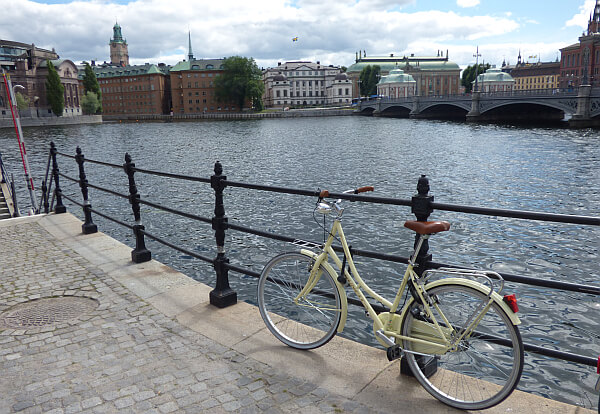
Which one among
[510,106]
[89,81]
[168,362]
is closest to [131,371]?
[168,362]

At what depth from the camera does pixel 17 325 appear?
5.36m

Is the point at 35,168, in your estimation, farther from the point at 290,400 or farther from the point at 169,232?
the point at 290,400

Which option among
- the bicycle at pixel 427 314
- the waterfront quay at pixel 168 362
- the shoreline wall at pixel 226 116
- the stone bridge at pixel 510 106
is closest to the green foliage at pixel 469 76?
the shoreline wall at pixel 226 116

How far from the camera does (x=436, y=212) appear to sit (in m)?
20.6

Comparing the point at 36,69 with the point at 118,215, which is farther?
the point at 36,69

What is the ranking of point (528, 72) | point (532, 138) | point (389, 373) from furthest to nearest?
point (528, 72), point (532, 138), point (389, 373)

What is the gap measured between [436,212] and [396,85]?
14603 centimetres

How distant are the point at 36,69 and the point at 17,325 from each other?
12868cm

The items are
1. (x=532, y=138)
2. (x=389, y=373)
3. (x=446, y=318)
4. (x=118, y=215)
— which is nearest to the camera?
(x=446, y=318)

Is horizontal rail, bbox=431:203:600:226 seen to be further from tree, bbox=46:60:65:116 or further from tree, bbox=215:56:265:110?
tree, bbox=215:56:265:110

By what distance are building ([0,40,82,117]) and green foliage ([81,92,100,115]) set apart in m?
1.60

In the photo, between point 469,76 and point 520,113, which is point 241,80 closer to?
point 520,113

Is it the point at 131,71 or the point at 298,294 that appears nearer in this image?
the point at 298,294

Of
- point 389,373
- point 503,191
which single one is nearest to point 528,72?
point 503,191
